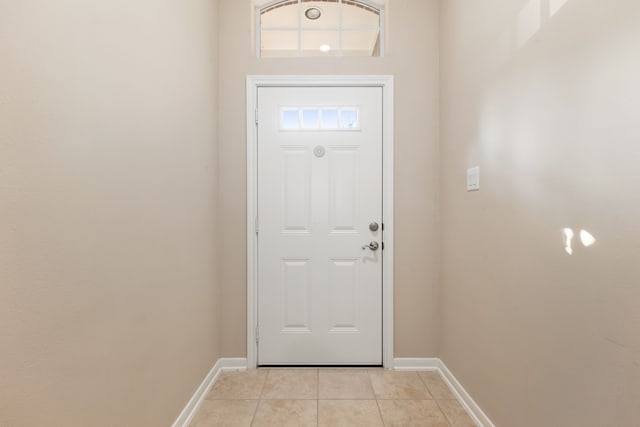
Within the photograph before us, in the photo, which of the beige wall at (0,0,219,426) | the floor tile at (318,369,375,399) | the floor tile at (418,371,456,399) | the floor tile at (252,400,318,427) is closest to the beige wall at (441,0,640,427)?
the floor tile at (418,371,456,399)

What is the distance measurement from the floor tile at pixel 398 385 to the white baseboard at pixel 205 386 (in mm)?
931

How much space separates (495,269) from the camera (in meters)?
1.62

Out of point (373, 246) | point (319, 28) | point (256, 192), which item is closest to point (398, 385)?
point (373, 246)

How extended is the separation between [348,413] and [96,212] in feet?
5.29

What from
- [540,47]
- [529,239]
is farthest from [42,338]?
[540,47]

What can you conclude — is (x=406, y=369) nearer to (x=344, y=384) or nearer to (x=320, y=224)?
(x=344, y=384)

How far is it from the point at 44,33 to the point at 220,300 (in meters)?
1.84

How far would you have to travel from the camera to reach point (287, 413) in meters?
1.84

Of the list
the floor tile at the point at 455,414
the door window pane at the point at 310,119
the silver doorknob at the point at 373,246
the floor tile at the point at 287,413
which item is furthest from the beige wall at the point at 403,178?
the floor tile at the point at 287,413

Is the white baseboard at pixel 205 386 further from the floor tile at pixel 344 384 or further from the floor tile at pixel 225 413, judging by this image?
the floor tile at pixel 344 384

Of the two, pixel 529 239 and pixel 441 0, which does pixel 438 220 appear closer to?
pixel 529 239

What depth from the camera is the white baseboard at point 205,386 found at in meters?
1.72

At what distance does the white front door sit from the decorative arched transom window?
31 cm

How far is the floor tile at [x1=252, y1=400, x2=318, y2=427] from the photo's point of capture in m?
1.76
